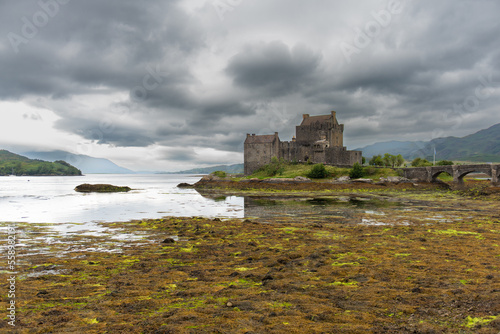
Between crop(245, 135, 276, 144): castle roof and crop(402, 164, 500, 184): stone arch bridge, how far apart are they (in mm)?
43744

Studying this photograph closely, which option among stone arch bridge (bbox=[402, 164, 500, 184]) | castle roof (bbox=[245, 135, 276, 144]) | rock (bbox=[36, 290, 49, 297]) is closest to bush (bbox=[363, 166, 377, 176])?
stone arch bridge (bbox=[402, 164, 500, 184])

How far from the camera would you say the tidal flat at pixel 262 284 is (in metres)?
5.61

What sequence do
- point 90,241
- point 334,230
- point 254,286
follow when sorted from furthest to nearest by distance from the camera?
point 334,230 < point 90,241 < point 254,286

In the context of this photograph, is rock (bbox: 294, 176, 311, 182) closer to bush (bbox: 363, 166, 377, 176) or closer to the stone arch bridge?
bush (bbox: 363, 166, 377, 176)

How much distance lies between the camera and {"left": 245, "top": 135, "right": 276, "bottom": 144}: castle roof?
98750 mm

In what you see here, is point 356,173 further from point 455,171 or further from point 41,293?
point 41,293

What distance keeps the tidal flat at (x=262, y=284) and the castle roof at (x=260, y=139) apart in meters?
84.2

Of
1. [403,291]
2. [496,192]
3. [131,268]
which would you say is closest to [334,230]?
[403,291]

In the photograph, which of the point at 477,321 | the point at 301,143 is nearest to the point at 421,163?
the point at 301,143

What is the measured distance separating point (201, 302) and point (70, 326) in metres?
2.61

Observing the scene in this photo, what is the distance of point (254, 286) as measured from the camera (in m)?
7.90

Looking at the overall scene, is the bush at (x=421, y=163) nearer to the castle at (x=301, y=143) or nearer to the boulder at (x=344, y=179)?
the castle at (x=301, y=143)

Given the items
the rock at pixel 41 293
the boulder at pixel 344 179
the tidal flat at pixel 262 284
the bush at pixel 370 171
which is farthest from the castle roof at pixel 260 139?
the rock at pixel 41 293

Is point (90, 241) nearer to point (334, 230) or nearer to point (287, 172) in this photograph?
point (334, 230)
